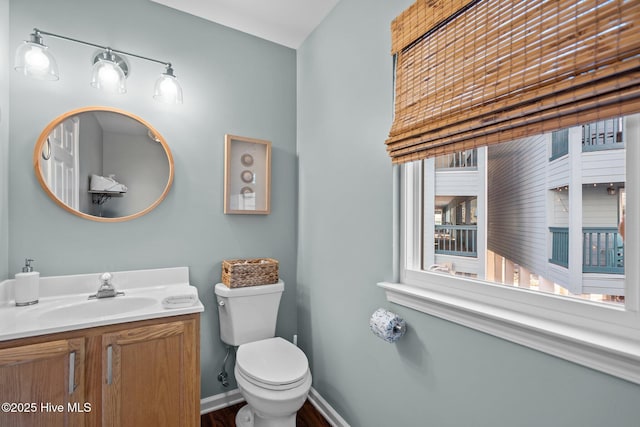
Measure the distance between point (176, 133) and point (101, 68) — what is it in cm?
47

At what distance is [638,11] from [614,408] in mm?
941

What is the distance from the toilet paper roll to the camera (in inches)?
50.8

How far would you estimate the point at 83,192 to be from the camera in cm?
165

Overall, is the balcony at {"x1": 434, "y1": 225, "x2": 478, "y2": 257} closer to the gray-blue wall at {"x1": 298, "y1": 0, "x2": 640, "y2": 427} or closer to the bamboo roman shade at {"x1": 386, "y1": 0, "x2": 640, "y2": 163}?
the gray-blue wall at {"x1": 298, "y1": 0, "x2": 640, "y2": 427}

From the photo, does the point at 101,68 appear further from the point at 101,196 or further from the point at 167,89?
the point at 101,196

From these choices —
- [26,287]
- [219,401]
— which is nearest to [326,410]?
[219,401]

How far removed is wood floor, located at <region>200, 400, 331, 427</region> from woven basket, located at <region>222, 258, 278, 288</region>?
843 millimetres

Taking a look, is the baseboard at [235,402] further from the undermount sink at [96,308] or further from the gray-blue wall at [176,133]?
the undermount sink at [96,308]

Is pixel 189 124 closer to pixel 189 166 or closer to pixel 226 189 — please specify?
pixel 189 166

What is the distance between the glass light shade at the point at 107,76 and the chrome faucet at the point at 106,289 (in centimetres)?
101

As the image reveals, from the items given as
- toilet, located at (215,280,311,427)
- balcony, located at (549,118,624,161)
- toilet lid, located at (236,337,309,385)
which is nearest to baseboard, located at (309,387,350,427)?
toilet, located at (215,280,311,427)

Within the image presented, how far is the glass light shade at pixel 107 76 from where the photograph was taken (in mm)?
1582

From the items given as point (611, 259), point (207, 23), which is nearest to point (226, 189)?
point (207, 23)

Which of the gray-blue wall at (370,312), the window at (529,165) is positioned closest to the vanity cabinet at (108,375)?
the gray-blue wall at (370,312)
